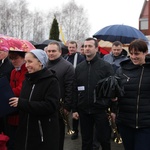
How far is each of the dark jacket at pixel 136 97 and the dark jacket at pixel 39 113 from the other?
0.82 metres

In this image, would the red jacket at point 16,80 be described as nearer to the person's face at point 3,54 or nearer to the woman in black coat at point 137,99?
the person's face at point 3,54

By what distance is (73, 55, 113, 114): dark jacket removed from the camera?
174 inches

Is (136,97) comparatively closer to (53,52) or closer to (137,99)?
(137,99)

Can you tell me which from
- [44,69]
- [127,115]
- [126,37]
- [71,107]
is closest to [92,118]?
[71,107]

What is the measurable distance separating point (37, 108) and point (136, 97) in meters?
1.13

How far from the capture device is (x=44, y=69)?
135 inches

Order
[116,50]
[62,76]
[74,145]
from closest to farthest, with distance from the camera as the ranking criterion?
[62,76] → [74,145] → [116,50]

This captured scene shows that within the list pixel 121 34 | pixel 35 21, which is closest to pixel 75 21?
pixel 35 21

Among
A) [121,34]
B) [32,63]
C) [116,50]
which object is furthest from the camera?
[121,34]

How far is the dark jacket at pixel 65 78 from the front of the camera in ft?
15.3

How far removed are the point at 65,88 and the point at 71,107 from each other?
1.04ft

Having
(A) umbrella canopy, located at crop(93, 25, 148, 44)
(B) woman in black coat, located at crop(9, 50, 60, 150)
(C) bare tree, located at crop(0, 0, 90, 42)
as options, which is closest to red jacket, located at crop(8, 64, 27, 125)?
(B) woman in black coat, located at crop(9, 50, 60, 150)

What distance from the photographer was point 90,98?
4410mm

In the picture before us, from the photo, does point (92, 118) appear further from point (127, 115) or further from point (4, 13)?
point (4, 13)
